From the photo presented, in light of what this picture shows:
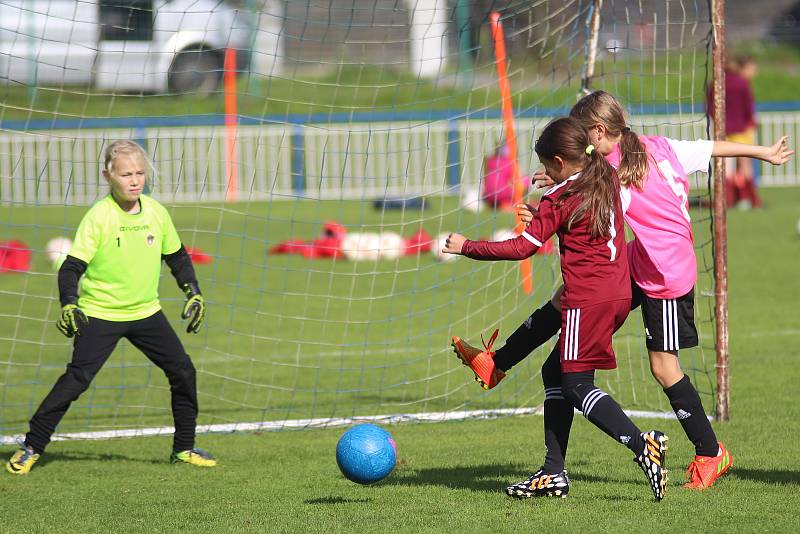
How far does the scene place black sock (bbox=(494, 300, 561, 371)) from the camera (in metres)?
5.86

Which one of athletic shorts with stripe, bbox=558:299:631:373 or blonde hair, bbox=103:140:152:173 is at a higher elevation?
blonde hair, bbox=103:140:152:173

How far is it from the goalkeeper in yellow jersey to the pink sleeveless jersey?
2.35m

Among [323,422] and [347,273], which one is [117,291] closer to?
[323,422]

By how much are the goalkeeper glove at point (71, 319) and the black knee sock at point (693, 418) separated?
9.72ft

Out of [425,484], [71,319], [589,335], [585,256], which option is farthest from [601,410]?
[71,319]

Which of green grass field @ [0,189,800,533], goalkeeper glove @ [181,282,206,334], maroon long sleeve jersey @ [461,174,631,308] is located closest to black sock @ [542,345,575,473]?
green grass field @ [0,189,800,533]

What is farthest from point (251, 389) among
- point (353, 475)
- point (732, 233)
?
point (732, 233)

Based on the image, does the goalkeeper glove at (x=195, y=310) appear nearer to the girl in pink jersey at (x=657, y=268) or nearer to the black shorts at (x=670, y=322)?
the girl in pink jersey at (x=657, y=268)

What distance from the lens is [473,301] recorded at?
471 inches

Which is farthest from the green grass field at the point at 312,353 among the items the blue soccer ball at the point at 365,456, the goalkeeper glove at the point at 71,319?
the blue soccer ball at the point at 365,456

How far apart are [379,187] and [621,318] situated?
18462 millimetres

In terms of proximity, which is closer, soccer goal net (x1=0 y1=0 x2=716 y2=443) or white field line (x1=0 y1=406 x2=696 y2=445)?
white field line (x1=0 y1=406 x2=696 y2=445)

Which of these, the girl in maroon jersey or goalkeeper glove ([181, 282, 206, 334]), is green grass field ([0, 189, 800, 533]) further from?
goalkeeper glove ([181, 282, 206, 334])

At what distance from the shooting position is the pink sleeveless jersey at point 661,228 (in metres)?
5.69
